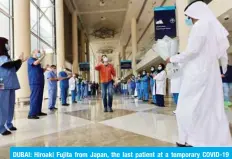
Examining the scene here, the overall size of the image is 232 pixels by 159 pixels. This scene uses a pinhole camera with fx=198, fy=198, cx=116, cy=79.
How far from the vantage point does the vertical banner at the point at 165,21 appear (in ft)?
29.6

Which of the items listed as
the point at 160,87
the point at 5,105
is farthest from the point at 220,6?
the point at 5,105

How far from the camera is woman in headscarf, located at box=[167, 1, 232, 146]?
71.6 inches

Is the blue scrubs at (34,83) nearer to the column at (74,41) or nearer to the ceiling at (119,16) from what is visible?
the ceiling at (119,16)

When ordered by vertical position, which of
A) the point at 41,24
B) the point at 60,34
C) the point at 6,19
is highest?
the point at 41,24

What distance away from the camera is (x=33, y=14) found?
35.0 ft

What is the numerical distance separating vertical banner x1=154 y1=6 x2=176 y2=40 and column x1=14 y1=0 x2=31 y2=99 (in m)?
5.57

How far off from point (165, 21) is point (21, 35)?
6149 millimetres

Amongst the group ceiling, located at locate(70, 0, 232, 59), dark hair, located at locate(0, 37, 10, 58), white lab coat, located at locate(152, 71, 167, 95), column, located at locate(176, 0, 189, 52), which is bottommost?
white lab coat, located at locate(152, 71, 167, 95)

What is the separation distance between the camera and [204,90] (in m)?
1.86

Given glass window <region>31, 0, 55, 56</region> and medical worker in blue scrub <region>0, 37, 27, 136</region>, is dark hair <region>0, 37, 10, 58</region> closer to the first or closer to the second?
medical worker in blue scrub <region>0, 37, 27, 136</region>

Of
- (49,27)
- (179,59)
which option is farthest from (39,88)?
(49,27)

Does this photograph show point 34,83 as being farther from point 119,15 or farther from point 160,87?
point 119,15
